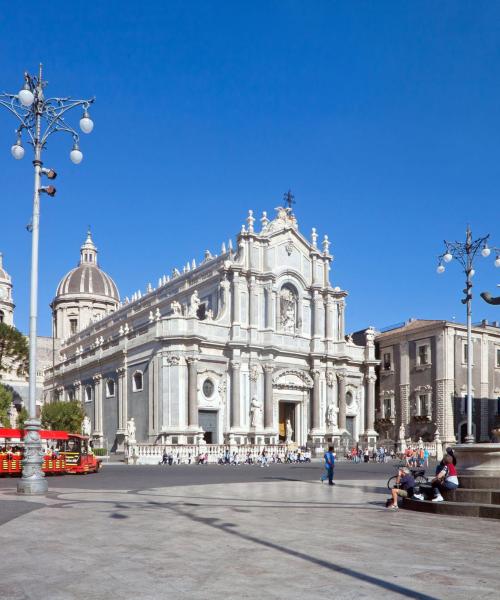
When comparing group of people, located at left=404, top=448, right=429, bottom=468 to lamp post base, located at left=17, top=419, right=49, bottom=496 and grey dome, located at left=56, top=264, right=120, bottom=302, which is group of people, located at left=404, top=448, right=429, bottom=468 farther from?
grey dome, located at left=56, top=264, right=120, bottom=302

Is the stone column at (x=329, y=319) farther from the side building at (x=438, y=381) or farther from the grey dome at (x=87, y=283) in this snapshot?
the grey dome at (x=87, y=283)

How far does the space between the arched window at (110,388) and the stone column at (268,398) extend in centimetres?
1350

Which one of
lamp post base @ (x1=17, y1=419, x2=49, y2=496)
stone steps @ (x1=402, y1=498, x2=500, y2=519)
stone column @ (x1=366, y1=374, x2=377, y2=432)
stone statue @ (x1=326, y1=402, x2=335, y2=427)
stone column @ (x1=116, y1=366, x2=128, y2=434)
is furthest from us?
stone column @ (x1=366, y1=374, x2=377, y2=432)

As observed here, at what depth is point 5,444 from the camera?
35219 millimetres

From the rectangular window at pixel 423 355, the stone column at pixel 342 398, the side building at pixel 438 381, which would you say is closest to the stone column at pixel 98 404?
the stone column at pixel 342 398

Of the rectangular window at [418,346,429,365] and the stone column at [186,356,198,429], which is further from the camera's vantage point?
the rectangular window at [418,346,429,365]

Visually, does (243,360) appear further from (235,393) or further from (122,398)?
(122,398)

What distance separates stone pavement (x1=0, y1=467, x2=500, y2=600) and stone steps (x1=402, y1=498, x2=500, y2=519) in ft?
1.10

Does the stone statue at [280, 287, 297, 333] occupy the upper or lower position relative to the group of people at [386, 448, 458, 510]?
upper

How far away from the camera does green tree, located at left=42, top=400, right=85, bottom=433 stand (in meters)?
59.5

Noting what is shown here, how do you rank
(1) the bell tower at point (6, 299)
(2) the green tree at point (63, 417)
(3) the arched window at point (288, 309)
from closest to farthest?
(2) the green tree at point (63, 417) → (3) the arched window at point (288, 309) → (1) the bell tower at point (6, 299)

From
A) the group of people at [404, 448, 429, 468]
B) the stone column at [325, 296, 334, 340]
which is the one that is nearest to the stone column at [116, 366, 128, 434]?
the stone column at [325, 296, 334, 340]

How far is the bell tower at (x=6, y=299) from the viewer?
86500 mm

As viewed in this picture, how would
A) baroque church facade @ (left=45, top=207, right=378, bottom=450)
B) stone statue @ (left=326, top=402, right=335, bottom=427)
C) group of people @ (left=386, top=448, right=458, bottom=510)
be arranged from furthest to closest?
stone statue @ (left=326, top=402, right=335, bottom=427), baroque church facade @ (left=45, top=207, right=378, bottom=450), group of people @ (left=386, top=448, right=458, bottom=510)
